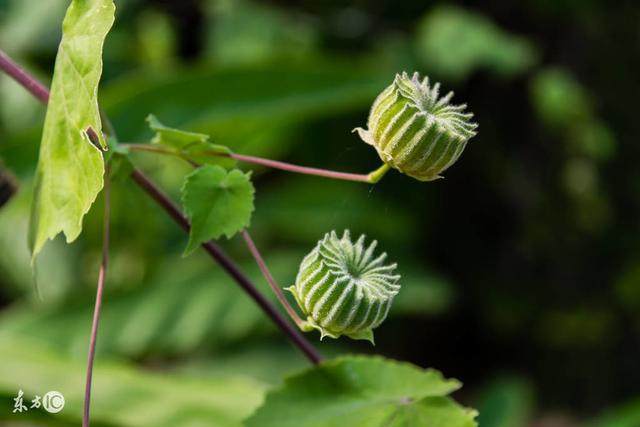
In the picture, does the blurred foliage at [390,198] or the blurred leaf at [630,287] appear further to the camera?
the blurred leaf at [630,287]

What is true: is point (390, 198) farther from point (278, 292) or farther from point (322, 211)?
point (278, 292)

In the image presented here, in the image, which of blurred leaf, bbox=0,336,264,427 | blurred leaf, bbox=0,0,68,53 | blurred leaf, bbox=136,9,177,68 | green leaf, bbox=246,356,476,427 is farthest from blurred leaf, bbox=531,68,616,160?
green leaf, bbox=246,356,476,427

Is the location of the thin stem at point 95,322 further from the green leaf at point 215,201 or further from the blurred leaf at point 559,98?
the blurred leaf at point 559,98

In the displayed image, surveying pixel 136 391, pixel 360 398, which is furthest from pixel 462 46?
pixel 360 398

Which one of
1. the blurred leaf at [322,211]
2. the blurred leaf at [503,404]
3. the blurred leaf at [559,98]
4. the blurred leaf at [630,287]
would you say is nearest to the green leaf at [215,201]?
the blurred leaf at [503,404]

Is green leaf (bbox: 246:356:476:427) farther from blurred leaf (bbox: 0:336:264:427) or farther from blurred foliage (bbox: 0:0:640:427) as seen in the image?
blurred foliage (bbox: 0:0:640:427)
